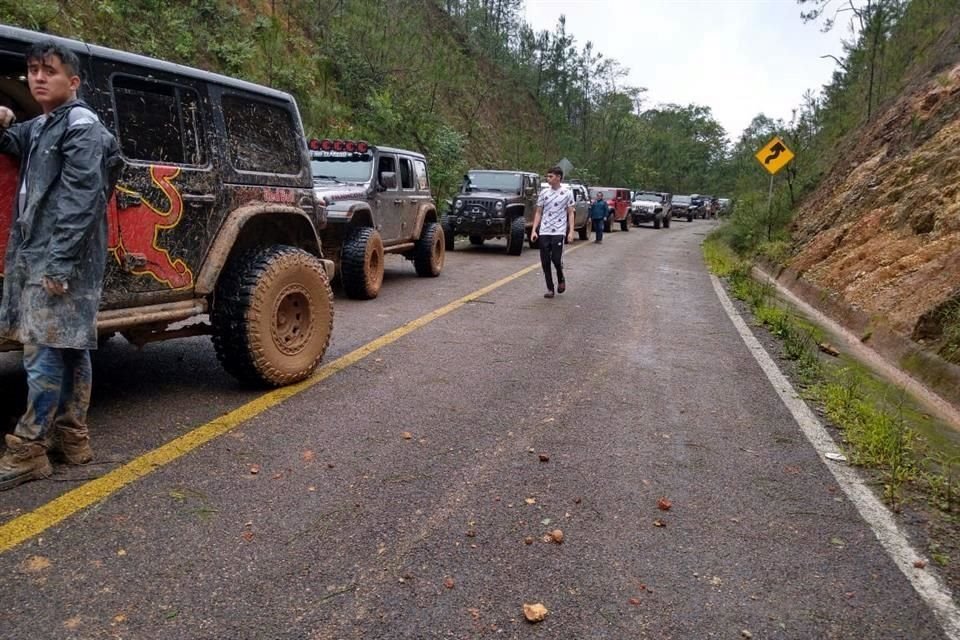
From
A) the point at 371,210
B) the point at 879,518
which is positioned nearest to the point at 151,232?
the point at 879,518

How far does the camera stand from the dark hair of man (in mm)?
3137

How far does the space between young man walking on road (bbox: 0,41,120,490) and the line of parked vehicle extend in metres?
0.23

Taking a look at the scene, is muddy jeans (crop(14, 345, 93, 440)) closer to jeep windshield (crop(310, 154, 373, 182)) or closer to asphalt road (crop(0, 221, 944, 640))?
asphalt road (crop(0, 221, 944, 640))

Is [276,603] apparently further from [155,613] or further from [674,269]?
[674,269]

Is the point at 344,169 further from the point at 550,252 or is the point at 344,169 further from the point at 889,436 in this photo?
the point at 889,436

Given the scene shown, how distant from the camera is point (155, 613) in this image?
2.42 m

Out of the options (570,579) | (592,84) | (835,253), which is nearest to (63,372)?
(570,579)

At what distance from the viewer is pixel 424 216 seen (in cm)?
1152

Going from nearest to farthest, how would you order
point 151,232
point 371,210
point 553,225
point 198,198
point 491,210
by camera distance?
point 151,232
point 198,198
point 371,210
point 553,225
point 491,210

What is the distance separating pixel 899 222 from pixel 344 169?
8.29 m

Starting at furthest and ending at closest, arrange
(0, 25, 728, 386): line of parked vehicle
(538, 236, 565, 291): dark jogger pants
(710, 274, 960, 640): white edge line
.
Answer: (538, 236, 565, 291): dark jogger pants < (0, 25, 728, 386): line of parked vehicle < (710, 274, 960, 640): white edge line

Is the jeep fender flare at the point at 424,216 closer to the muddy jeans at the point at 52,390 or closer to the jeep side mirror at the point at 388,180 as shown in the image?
the jeep side mirror at the point at 388,180

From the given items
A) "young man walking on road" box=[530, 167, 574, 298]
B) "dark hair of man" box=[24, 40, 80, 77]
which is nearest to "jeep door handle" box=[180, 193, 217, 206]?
"dark hair of man" box=[24, 40, 80, 77]

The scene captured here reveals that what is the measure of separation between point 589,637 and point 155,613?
1.49m
